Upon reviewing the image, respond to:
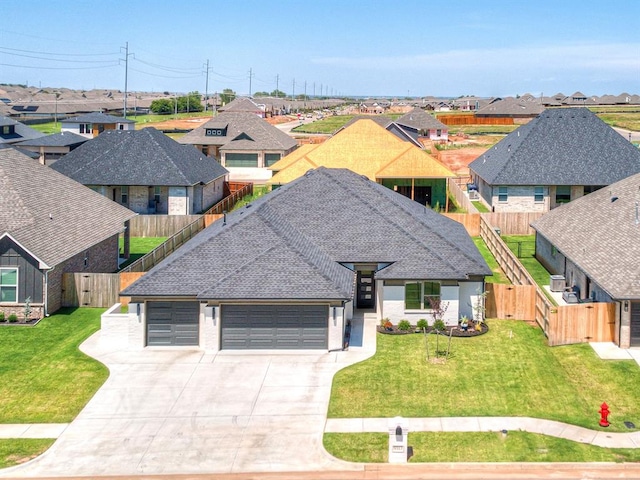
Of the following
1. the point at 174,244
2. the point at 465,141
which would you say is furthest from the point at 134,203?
the point at 465,141

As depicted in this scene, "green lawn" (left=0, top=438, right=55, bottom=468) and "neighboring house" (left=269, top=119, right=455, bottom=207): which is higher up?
"neighboring house" (left=269, top=119, right=455, bottom=207)

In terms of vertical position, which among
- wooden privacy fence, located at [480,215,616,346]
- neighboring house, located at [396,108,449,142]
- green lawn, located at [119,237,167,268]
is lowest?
wooden privacy fence, located at [480,215,616,346]

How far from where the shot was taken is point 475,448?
17.8 metres

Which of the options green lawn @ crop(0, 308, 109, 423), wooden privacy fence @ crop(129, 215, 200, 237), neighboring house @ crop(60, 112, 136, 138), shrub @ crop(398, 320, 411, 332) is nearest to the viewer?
green lawn @ crop(0, 308, 109, 423)

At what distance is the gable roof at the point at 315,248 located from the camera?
82.8ft

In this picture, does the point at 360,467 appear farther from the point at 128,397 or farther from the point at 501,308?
the point at 501,308

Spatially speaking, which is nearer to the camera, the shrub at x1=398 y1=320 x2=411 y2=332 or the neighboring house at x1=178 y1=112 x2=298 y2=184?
the shrub at x1=398 y1=320 x2=411 y2=332

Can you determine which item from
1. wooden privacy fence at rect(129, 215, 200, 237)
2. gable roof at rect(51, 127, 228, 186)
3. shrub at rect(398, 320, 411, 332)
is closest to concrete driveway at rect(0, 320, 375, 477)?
shrub at rect(398, 320, 411, 332)

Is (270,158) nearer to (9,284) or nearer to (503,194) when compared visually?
(503,194)

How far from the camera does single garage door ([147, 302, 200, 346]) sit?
84.1 feet

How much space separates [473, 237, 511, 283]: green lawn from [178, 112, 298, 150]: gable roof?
34629 millimetres

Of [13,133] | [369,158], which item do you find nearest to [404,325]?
[369,158]

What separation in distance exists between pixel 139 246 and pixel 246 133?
35409mm

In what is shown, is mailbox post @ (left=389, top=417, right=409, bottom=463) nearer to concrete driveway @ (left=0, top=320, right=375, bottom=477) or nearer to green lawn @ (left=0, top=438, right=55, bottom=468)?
concrete driveway @ (left=0, top=320, right=375, bottom=477)
